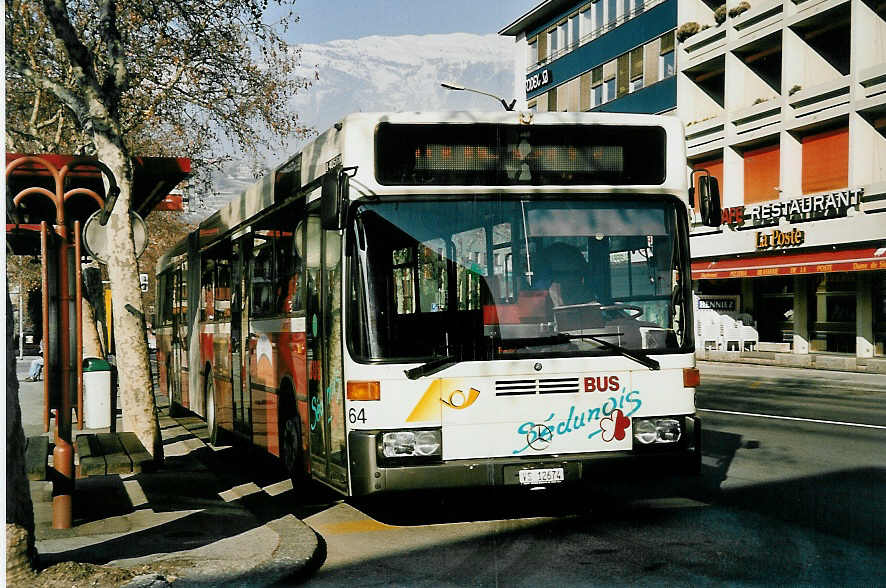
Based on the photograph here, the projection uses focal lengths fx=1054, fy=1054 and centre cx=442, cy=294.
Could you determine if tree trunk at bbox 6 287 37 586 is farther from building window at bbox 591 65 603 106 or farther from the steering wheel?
building window at bbox 591 65 603 106

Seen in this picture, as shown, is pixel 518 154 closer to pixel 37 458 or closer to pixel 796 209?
pixel 37 458

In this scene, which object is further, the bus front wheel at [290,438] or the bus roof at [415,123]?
the bus front wheel at [290,438]

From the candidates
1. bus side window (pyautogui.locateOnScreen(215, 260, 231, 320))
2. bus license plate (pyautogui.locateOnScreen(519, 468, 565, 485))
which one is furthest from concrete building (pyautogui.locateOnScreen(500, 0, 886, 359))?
bus license plate (pyautogui.locateOnScreen(519, 468, 565, 485))

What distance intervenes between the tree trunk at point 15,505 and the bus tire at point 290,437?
312 cm

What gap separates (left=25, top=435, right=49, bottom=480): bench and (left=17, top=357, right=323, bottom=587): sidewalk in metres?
0.44

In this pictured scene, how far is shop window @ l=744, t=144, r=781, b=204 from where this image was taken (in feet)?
114

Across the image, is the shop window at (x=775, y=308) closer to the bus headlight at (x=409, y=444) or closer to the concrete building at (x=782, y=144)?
the concrete building at (x=782, y=144)

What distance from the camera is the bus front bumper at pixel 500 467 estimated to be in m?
6.78

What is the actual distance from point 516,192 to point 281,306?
113 inches

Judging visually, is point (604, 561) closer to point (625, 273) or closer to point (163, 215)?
point (625, 273)

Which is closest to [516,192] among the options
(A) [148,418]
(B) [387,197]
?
(B) [387,197]

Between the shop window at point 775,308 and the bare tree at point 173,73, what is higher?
the bare tree at point 173,73

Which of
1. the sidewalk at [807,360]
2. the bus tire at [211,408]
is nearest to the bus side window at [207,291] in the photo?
the bus tire at [211,408]

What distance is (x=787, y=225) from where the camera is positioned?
33312mm
